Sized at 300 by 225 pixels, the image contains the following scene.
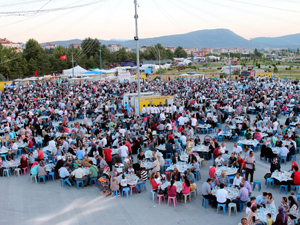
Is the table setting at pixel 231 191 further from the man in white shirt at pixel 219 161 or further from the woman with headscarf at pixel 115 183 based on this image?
the woman with headscarf at pixel 115 183

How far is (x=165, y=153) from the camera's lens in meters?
12.3

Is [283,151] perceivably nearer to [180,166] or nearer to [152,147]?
[180,166]

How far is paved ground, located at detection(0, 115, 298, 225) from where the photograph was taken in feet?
26.3

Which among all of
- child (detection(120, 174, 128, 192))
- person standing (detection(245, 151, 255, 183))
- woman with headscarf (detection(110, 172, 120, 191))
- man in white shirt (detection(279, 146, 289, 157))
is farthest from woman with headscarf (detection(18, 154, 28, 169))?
man in white shirt (detection(279, 146, 289, 157))

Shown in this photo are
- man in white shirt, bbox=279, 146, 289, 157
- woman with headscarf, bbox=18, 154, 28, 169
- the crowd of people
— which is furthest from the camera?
woman with headscarf, bbox=18, 154, 28, 169

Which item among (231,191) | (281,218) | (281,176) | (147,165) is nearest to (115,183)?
(147,165)

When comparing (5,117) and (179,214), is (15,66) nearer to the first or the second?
(5,117)

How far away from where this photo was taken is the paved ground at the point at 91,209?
8.01m

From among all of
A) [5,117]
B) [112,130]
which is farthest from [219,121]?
[5,117]

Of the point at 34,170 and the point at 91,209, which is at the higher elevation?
the point at 34,170

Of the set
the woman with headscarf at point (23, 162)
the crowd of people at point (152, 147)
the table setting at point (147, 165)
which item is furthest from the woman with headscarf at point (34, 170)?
the table setting at point (147, 165)

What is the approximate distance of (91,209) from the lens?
28.7ft

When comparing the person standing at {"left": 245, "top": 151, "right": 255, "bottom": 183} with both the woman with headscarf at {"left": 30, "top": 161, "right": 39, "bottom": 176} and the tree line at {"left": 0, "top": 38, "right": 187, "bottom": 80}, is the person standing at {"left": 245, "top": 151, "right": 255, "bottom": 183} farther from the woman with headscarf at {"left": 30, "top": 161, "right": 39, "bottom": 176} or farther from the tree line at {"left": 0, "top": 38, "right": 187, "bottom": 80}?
the tree line at {"left": 0, "top": 38, "right": 187, "bottom": 80}

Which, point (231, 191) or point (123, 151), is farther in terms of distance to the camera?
point (123, 151)
